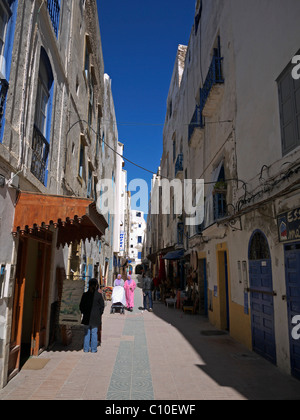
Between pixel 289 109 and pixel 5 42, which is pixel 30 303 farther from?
pixel 289 109

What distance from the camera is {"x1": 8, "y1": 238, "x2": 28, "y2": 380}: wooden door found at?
17.9ft

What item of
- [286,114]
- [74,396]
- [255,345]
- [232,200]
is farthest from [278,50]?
[74,396]

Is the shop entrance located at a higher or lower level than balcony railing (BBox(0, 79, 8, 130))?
lower

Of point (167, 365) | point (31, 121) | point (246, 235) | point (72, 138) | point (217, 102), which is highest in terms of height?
point (217, 102)

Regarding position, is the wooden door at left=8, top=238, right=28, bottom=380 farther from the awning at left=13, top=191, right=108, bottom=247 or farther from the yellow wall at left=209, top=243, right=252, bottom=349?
the yellow wall at left=209, top=243, right=252, bottom=349

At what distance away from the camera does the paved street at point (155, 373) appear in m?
4.88

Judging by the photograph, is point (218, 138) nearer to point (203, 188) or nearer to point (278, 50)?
point (203, 188)

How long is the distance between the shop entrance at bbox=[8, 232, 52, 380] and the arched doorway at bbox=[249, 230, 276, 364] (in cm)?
488

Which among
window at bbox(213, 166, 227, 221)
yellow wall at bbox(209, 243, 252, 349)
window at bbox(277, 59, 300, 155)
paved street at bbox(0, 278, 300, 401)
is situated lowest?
Answer: paved street at bbox(0, 278, 300, 401)

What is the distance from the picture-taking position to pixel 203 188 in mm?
13539

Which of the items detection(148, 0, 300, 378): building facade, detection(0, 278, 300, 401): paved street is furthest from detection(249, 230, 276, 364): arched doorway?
detection(0, 278, 300, 401): paved street

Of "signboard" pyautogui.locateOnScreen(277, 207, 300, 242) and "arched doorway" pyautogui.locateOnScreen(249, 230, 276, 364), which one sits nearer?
"signboard" pyautogui.locateOnScreen(277, 207, 300, 242)

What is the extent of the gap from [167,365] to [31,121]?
5.56 m

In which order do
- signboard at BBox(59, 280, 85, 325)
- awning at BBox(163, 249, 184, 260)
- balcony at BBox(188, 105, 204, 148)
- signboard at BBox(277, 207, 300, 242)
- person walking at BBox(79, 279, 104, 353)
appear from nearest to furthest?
signboard at BBox(277, 207, 300, 242) → person walking at BBox(79, 279, 104, 353) → signboard at BBox(59, 280, 85, 325) → balcony at BBox(188, 105, 204, 148) → awning at BBox(163, 249, 184, 260)
